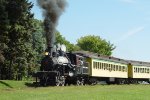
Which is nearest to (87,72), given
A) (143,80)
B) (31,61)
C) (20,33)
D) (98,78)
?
(98,78)

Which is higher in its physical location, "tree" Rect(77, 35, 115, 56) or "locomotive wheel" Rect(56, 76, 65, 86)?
"tree" Rect(77, 35, 115, 56)

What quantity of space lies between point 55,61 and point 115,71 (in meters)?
17.2

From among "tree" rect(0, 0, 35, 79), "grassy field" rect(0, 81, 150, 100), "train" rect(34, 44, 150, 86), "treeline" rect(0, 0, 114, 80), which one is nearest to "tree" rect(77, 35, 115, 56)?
"treeline" rect(0, 0, 114, 80)

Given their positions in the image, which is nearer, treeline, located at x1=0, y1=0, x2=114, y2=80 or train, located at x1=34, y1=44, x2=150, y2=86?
train, located at x1=34, y1=44, x2=150, y2=86

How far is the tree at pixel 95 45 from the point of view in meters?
140

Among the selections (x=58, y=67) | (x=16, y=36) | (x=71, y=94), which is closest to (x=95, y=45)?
(x=16, y=36)

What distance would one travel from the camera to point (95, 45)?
14275 centimetres

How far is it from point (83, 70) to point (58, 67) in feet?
17.3

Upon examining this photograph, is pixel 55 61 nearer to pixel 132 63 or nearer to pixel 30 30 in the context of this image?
pixel 30 30

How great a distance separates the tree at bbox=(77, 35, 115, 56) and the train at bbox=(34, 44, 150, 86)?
76.8m

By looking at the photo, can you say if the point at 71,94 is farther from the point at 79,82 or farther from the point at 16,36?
the point at 16,36

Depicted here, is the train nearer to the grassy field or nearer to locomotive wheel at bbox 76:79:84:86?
locomotive wheel at bbox 76:79:84:86

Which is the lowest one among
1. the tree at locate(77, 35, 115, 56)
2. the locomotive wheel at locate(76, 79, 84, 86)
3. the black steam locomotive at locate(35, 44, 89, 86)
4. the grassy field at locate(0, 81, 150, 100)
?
the grassy field at locate(0, 81, 150, 100)

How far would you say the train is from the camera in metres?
37.3
